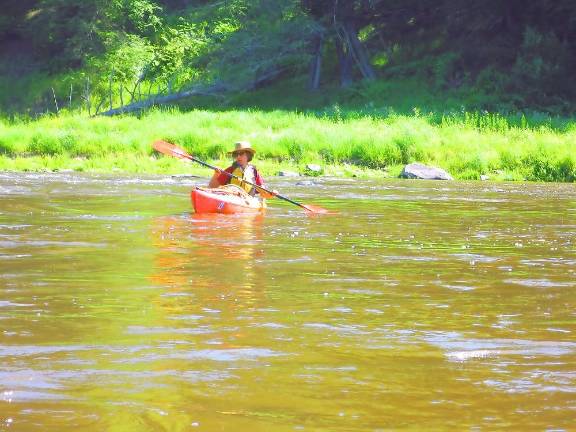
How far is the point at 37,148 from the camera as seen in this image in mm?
26500

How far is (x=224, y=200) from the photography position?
530 inches

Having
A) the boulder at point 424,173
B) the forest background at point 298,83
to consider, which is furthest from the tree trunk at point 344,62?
the boulder at point 424,173

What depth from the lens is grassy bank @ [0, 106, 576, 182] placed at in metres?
23.9

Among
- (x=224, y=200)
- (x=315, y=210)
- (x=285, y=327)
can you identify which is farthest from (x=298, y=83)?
(x=285, y=327)

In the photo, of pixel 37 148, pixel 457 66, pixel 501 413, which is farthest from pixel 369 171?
pixel 501 413

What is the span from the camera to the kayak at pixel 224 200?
13281mm

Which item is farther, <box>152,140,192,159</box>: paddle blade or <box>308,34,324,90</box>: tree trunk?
<box>308,34,324,90</box>: tree trunk

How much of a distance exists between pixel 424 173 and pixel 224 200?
10452mm

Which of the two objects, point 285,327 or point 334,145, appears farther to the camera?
point 334,145

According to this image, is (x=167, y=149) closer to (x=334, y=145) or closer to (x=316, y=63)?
(x=334, y=145)

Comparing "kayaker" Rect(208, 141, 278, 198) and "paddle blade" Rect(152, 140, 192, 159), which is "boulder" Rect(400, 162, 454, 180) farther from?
"kayaker" Rect(208, 141, 278, 198)

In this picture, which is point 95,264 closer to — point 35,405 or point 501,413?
point 35,405

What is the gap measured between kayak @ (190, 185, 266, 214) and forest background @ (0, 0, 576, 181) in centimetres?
1041

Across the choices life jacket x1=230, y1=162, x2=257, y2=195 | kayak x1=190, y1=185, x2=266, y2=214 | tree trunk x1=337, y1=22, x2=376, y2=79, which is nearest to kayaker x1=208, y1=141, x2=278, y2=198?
life jacket x1=230, y1=162, x2=257, y2=195
